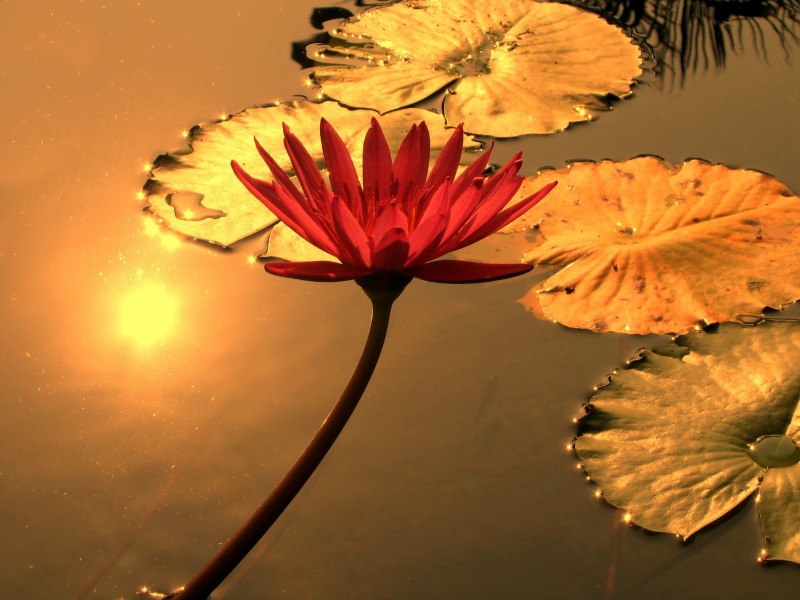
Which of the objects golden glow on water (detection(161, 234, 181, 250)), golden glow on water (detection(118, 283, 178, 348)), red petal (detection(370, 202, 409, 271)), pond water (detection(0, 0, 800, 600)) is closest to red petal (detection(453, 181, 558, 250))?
red petal (detection(370, 202, 409, 271))

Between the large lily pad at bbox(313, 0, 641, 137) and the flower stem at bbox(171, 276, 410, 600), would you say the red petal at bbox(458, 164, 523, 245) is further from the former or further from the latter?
the large lily pad at bbox(313, 0, 641, 137)

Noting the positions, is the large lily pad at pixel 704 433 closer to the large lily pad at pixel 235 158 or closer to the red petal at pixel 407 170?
the red petal at pixel 407 170

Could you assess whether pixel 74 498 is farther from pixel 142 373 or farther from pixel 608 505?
pixel 608 505

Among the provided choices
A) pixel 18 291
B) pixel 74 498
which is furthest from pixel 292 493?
pixel 18 291

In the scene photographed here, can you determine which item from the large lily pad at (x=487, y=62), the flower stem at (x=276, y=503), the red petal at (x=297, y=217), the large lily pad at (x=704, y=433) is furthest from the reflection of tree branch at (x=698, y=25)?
the flower stem at (x=276, y=503)

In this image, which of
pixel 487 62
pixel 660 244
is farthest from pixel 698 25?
pixel 660 244

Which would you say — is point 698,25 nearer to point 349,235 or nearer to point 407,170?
point 407,170
